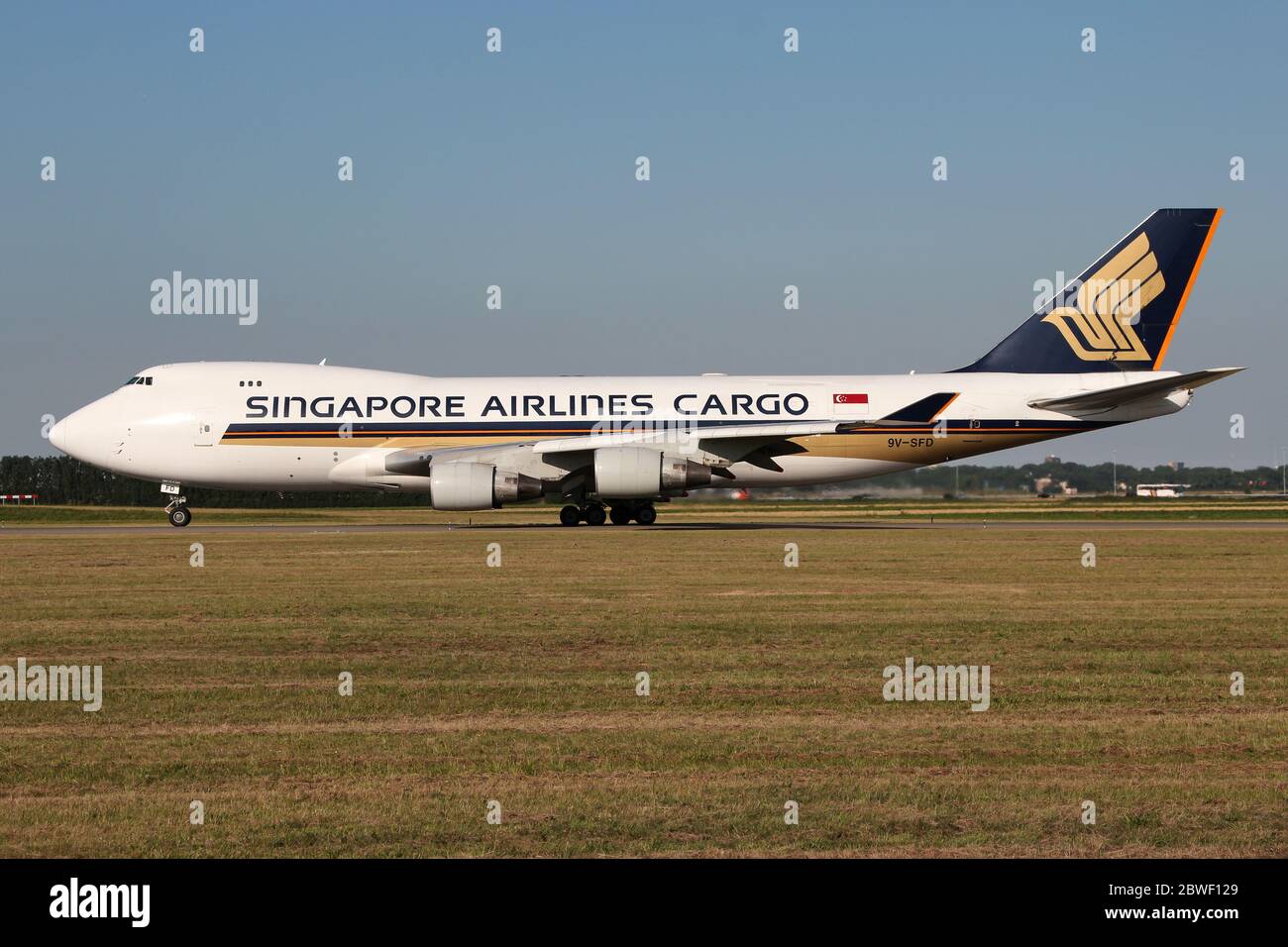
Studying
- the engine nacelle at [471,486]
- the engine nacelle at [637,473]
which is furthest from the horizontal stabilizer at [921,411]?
the engine nacelle at [471,486]

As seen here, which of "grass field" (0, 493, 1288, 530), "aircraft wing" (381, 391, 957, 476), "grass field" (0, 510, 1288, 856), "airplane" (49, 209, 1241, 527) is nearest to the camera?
"grass field" (0, 510, 1288, 856)

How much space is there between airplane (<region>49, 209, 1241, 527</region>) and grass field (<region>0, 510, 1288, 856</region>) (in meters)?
19.2

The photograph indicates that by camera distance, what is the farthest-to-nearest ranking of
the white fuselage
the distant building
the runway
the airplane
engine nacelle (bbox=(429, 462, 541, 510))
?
the distant building
the white fuselage
the airplane
the runway
engine nacelle (bbox=(429, 462, 541, 510))

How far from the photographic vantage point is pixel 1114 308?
41938 mm

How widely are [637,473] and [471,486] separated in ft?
14.7

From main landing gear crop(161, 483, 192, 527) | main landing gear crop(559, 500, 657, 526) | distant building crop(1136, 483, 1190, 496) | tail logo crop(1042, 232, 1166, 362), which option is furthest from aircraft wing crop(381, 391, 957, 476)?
distant building crop(1136, 483, 1190, 496)

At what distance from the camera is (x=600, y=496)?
39.0 metres

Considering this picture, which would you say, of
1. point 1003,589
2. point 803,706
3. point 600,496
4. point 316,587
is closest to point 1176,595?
point 1003,589

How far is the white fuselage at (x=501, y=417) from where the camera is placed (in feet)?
133

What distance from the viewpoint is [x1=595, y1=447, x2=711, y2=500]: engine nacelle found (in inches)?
1473

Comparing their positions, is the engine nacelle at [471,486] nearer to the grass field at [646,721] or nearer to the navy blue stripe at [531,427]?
the navy blue stripe at [531,427]

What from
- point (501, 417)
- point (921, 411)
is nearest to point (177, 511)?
point (501, 417)

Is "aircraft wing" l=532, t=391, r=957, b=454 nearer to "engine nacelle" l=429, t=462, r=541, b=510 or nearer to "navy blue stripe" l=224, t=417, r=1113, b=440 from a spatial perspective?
"navy blue stripe" l=224, t=417, r=1113, b=440
